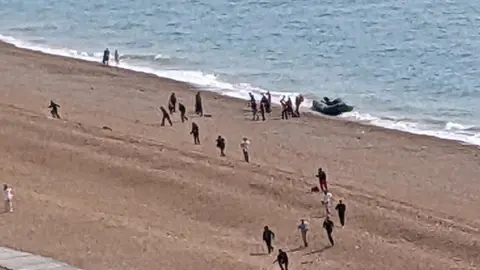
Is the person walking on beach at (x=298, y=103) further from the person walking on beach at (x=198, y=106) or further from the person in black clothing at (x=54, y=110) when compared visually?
the person in black clothing at (x=54, y=110)

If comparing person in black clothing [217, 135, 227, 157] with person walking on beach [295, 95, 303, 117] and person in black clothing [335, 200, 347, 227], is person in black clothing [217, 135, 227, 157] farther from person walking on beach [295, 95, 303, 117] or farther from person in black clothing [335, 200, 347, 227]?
person walking on beach [295, 95, 303, 117]

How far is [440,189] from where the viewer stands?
3247cm

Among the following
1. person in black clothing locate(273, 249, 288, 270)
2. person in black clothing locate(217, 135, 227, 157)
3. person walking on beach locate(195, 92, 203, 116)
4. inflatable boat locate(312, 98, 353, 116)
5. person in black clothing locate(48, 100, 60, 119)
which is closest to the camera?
person in black clothing locate(273, 249, 288, 270)

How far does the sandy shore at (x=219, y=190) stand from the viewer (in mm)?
25078

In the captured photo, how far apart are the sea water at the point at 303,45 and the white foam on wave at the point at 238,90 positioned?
0.05m

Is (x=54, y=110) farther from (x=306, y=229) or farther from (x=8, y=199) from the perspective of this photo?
(x=306, y=229)

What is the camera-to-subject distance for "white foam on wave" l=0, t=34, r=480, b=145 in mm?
40312

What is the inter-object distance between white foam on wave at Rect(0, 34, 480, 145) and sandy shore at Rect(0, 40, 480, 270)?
1298 mm

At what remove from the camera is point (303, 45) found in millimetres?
60438

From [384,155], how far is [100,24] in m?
34.0

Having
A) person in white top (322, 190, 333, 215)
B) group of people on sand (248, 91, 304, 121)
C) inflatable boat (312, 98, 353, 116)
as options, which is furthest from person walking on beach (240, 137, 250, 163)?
inflatable boat (312, 98, 353, 116)

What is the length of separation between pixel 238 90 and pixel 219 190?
18.7 meters

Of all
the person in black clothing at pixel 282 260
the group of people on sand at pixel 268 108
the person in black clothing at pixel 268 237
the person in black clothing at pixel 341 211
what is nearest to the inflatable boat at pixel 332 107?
the group of people on sand at pixel 268 108

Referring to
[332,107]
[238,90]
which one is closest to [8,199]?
[332,107]
